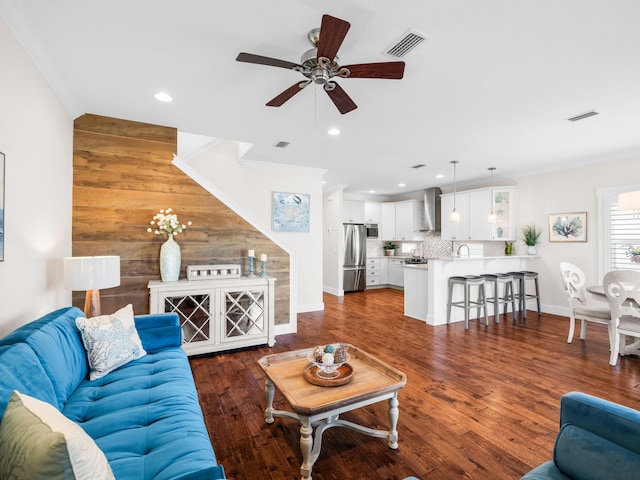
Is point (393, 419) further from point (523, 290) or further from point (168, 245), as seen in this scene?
point (523, 290)

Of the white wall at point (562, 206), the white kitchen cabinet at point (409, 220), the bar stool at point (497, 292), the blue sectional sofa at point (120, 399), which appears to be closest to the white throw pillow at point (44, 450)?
the blue sectional sofa at point (120, 399)

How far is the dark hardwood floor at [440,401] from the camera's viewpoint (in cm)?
191

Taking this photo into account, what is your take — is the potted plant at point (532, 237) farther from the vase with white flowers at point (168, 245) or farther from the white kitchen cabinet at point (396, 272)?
the vase with white flowers at point (168, 245)

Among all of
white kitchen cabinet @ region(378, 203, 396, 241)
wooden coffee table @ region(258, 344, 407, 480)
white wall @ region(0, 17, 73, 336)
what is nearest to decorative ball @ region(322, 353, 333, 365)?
wooden coffee table @ region(258, 344, 407, 480)

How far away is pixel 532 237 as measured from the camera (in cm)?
584

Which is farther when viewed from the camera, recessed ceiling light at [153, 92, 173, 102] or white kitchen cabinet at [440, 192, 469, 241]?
white kitchen cabinet at [440, 192, 469, 241]

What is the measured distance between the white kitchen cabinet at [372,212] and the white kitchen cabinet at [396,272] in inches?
47.7

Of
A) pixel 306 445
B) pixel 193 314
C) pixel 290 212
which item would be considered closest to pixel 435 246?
pixel 290 212

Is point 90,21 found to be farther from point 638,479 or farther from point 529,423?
point 529,423

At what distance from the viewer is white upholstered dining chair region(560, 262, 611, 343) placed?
372 centimetres

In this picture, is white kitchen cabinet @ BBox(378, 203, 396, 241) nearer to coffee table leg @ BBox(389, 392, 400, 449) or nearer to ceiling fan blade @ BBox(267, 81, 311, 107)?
ceiling fan blade @ BBox(267, 81, 311, 107)

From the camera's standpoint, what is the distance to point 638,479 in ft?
3.30

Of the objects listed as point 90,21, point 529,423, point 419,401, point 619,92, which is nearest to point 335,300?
point 419,401

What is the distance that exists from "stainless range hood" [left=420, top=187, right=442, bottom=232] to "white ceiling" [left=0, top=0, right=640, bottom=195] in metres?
3.27
